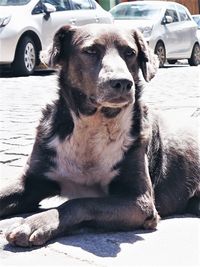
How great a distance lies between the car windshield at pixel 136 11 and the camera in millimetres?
19219

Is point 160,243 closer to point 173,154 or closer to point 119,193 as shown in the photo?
point 119,193

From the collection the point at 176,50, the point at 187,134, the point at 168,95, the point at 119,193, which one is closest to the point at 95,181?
the point at 119,193

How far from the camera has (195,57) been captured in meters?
22.9

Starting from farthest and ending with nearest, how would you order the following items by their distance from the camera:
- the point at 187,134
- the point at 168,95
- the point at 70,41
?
1. the point at 168,95
2. the point at 187,134
3. the point at 70,41

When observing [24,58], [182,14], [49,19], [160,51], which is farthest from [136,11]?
[24,58]

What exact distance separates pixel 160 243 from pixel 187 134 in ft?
4.28

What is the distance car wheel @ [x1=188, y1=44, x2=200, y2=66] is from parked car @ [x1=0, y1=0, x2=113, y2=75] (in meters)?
8.47

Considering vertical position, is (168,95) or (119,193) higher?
(119,193)

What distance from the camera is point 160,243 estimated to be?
11.0 feet

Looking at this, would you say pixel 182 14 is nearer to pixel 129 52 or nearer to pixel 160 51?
pixel 160 51

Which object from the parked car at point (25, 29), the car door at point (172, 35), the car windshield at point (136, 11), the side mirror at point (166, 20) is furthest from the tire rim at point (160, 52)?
the parked car at point (25, 29)

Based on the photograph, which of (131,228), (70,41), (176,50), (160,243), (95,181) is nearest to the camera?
(160,243)

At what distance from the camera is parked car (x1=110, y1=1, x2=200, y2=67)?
18.6 meters

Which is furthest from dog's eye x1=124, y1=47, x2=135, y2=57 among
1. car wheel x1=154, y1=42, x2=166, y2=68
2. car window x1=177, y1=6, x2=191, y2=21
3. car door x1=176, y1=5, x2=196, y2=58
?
car window x1=177, y1=6, x2=191, y2=21
